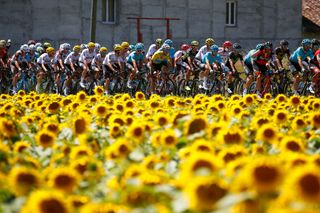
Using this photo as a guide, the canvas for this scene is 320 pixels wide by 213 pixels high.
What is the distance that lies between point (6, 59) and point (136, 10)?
1480cm

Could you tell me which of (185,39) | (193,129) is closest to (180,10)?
(185,39)

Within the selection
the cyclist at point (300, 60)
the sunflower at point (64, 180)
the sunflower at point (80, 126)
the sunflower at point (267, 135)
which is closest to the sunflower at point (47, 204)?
the sunflower at point (64, 180)

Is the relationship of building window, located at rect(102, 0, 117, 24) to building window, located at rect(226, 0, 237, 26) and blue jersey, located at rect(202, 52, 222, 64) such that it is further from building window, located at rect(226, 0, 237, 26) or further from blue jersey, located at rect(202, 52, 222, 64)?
blue jersey, located at rect(202, 52, 222, 64)

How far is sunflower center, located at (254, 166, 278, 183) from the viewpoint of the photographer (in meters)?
3.55

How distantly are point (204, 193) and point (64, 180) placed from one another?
0.93 meters

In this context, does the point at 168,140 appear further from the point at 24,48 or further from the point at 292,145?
the point at 24,48

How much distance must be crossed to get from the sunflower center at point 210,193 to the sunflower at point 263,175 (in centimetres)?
13

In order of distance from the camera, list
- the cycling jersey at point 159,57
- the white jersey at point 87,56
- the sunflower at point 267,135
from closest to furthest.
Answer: the sunflower at point 267,135 → the cycling jersey at point 159,57 → the white jersey at point 87,56

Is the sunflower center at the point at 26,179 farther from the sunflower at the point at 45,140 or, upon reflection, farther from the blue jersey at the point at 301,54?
the blue jersey at the point at 301,54

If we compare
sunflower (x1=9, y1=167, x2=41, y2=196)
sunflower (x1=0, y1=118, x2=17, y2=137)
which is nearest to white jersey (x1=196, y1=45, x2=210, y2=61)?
sunflower (x1=0, y1=118, x2=17, y2=137)

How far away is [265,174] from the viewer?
3.58 metres

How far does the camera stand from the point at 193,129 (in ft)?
18.6

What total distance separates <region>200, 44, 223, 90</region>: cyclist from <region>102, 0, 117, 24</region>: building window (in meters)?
17.7

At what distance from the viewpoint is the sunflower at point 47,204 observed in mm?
3469
